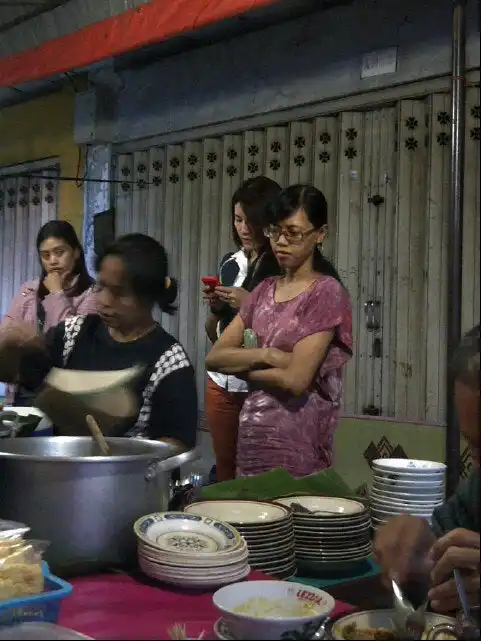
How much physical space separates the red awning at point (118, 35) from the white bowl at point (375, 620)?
2704 mm

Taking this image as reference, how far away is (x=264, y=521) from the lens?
124 cm

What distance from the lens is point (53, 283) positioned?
276 cm

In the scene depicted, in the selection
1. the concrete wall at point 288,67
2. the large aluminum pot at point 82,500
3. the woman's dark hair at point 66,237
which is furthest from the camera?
the concrete wall at point 288,67

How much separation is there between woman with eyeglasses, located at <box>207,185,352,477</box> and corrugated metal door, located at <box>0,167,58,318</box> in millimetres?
3236

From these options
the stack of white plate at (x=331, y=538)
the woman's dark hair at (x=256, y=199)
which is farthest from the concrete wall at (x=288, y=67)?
the stack of white plate at (x=331, y=538)

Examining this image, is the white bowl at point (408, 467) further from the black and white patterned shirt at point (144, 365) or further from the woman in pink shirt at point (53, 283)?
A: the woman in pink shirt at point (53, 283)

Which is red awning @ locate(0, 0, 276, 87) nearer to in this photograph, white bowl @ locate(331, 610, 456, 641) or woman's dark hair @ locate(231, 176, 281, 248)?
woman's dark hair @ locate(231, 176, 281, 248)

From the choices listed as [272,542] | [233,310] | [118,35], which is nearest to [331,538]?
[272,542]

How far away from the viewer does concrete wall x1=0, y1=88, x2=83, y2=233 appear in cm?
520

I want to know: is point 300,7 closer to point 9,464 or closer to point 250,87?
point 250,87

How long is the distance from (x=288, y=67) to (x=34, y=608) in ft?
11.6

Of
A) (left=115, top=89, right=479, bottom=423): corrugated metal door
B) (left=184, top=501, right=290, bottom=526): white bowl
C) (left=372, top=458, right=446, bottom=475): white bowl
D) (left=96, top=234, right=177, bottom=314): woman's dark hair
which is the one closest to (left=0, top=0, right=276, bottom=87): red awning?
(left=115, top=89, right=479, bottom=423): corrugated metal door

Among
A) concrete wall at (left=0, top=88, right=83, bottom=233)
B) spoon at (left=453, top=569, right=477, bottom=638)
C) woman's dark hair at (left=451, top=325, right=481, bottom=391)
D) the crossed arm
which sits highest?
concrete wall at (left=0, top=88, right=83, bottom=233)

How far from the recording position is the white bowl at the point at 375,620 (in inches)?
34.9
